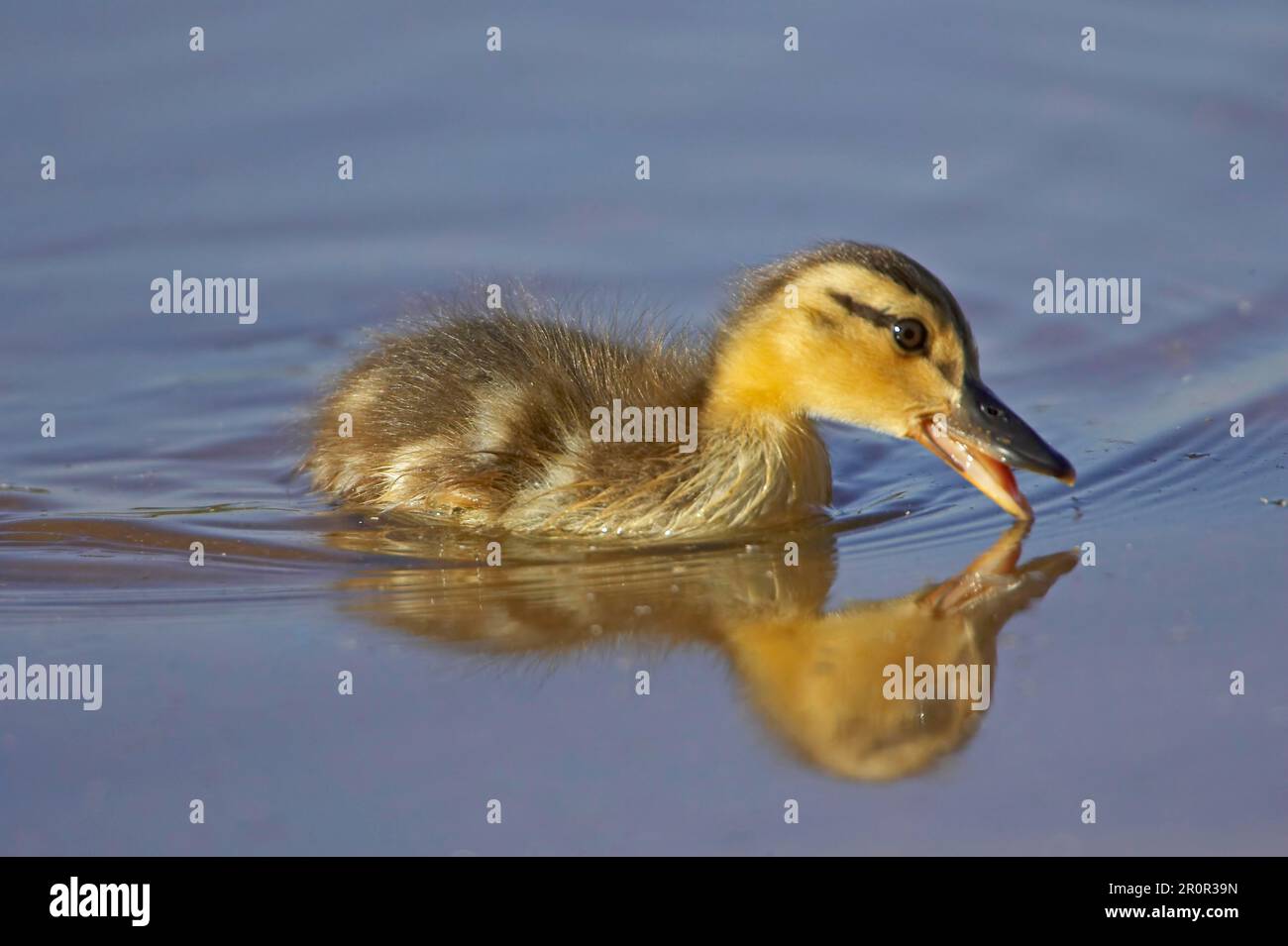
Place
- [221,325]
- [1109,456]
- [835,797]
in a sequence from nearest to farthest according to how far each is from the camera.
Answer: [835,797]
[1109,456]
[221,325]

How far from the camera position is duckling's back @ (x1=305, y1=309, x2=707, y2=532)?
640 cm

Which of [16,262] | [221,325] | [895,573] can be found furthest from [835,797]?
[16,262]

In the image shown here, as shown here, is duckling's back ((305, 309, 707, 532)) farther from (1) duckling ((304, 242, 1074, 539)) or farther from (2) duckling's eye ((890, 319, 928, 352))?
(2) duckling's eye ((890, 319, 928, 352))

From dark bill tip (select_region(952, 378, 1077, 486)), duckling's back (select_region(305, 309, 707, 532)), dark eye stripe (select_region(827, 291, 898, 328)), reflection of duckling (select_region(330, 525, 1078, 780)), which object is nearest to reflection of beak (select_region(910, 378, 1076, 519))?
dark bill tip (select_region(952, 378, 1077, 486))

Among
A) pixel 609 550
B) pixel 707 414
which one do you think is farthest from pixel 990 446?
pixel 609 550

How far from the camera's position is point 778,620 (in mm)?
5691

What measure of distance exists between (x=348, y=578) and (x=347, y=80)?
13.5ft

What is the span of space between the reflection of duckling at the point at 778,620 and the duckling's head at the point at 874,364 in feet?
0.99

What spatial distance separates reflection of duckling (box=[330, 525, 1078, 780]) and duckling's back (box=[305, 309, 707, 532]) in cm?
23

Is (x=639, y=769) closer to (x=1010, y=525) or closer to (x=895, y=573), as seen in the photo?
(x=895, y=573)

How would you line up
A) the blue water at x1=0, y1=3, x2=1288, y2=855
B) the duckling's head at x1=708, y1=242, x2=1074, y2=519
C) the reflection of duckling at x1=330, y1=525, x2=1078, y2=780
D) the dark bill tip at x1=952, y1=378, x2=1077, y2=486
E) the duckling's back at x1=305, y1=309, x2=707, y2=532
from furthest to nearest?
the duckling's back at x1=305, y1=309, x2=707, y2=532, the duckling's head at x1=708, y1=242, x2=1074, y2=519, the dark bill tip at x1=952, y1=378, x2=1077, y2=486, the reflection of duckling at x1=330, y1=525, x2=1078, y2=780, the blue water at x1=0, y1=3, x2=1288, y2=855

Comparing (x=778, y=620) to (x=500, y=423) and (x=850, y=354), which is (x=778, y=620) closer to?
(x=850, y=354)

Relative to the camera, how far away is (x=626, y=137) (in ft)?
30.0

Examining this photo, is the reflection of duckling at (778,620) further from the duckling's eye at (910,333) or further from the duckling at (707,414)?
the duckling's eye at (910,333)
